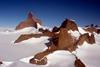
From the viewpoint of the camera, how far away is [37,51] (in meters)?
30.5

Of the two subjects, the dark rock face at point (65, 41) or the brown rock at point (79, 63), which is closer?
the brown rock at point (79, 63)

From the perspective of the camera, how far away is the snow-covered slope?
80.3 feet

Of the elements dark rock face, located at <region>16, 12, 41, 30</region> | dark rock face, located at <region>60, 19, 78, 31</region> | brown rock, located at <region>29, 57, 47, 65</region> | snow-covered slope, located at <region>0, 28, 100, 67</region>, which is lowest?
dark rock face, located at <region>16, 12, 41, 30</region>

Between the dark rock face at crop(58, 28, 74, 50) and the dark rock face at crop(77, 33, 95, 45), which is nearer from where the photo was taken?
the dark rock face at crop(58, 28, 74, 50)

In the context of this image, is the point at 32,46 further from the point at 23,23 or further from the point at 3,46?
the point at 23,23

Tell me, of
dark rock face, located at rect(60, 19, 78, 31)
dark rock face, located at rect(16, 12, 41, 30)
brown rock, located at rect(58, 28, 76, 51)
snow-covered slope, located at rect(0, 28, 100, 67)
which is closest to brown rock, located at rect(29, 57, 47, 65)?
snow-covered slope, located at rect(0, 28, 100, 67)

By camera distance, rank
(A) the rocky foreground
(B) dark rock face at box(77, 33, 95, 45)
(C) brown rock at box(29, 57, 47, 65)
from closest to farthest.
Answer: (C) brown rock at box(29, 57, 47, 65) < (A) the rocky foreground < (B) dark rock face at box(77, 33, 95, 45)

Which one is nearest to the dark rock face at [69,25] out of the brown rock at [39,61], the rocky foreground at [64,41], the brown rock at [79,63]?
the rocky foreground at [64,41]

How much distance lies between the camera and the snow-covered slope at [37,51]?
2447cm

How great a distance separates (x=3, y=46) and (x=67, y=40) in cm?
1016

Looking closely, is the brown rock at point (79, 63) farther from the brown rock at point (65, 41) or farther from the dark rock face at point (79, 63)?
the brown rock at point (65, 41)

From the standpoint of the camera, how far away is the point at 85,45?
3195 cm

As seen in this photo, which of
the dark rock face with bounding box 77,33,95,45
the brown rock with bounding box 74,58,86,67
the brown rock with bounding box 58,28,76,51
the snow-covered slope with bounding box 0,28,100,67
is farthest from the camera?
the dark rock face with bounding box 77,33,95,45

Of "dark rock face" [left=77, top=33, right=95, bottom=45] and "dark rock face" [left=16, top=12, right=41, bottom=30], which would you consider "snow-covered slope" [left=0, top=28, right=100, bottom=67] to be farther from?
"dark rock face" [left=16, top=12, right=41, bottom=30]
